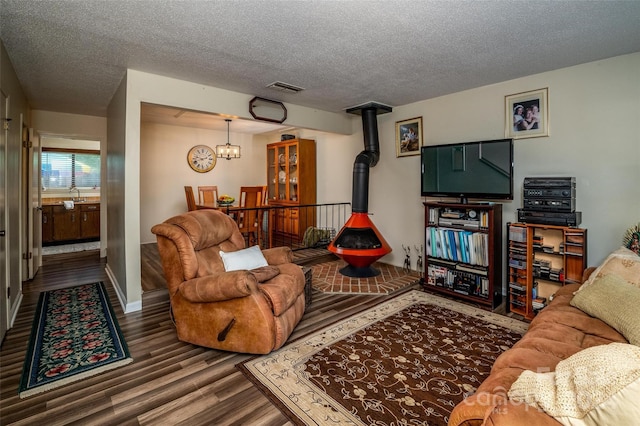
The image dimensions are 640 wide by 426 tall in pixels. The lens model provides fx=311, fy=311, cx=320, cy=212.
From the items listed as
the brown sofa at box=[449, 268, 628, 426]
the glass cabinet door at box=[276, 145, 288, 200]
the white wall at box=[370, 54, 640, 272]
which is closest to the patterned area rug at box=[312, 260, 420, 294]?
the white wall at box=[370, 54, 640, 272]

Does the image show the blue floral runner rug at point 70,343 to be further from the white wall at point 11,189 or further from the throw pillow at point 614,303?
the throw pillow at point 614,303

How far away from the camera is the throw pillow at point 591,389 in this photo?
0.84 metres

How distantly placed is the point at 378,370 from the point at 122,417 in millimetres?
1575

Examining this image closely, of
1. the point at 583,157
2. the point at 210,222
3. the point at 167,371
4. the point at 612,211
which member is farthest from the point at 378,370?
the point at 583,157

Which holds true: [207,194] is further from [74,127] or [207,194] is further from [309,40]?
[309,40]

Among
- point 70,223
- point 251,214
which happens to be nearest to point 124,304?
point 251,214

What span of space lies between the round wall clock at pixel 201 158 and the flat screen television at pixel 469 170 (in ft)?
15.7

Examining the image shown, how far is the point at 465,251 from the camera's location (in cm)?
354

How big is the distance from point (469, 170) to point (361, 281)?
74.7 inches

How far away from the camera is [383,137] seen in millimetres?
4918

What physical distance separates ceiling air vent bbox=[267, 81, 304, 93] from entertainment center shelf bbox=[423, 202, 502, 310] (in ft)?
6.97

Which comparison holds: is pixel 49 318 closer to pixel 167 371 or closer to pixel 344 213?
pixel 167 371

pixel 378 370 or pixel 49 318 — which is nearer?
pixel 378 370

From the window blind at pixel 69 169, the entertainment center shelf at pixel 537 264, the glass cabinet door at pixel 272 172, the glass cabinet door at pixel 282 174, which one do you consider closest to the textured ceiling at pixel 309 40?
A: the entertainment center shelf at pixel 537 264
